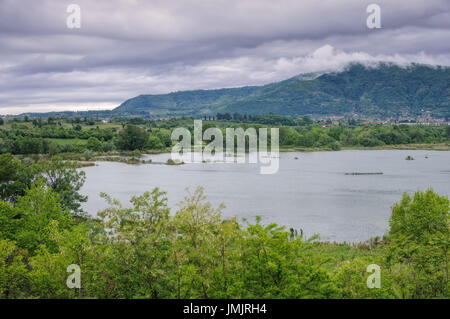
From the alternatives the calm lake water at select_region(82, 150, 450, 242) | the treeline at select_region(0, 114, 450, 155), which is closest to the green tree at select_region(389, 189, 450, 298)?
the calm lake water at select_region(82, 150, 450, 242)

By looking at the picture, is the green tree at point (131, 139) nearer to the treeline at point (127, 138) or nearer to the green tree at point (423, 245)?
the treeline at point (127, 138)

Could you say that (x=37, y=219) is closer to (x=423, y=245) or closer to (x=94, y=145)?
(x=423, y=245)

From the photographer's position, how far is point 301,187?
78250 millimetres

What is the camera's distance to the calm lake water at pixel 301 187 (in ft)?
172

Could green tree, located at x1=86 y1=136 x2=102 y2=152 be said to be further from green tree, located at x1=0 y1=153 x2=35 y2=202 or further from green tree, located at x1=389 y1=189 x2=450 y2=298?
green tree, located at x1=389 y1=189 x2=450 y2=298

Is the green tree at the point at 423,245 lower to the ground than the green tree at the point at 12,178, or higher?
lower

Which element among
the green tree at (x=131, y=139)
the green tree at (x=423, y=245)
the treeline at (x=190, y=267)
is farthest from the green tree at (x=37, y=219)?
the green tree at (x=131, y=139)

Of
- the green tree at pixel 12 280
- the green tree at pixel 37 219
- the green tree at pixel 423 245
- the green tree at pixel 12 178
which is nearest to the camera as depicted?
the green tree at pixel 12 280

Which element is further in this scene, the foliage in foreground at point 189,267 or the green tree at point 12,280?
the green tree at point 12,280


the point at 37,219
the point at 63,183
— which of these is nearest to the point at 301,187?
the point at 63,183

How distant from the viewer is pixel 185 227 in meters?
17.4

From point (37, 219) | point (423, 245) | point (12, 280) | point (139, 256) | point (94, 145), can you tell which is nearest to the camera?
point (139, 256)

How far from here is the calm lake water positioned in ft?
172
